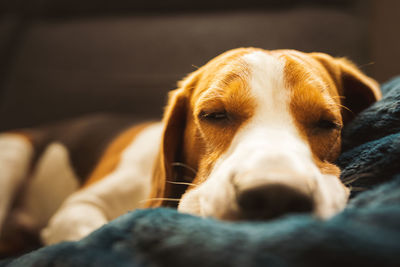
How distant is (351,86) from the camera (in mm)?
1560

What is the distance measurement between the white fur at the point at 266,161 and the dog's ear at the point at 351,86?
351mm

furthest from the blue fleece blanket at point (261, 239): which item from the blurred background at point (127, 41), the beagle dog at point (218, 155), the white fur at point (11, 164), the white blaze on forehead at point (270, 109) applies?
the blurred background at point (127, 41)

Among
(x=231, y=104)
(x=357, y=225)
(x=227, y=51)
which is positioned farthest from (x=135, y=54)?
(x=357, y=225)

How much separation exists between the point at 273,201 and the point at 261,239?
0.14 metres

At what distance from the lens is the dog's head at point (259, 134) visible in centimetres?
81

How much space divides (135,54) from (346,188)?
83.5 inches

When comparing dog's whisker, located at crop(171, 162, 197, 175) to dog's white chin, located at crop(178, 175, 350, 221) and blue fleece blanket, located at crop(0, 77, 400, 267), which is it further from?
blue fleece blanket, located at crop(0, 77, 400, 267)

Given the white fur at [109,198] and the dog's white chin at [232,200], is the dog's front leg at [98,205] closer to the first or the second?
the white fur at [109,198]

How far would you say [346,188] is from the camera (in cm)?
101

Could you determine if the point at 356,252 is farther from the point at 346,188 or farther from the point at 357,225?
the point at 346,188

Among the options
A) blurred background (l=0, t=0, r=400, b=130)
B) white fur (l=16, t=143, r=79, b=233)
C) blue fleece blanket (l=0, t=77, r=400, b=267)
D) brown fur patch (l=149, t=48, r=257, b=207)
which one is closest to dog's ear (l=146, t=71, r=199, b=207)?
brown fur patch (l=149, t=48, r=257, b=207)

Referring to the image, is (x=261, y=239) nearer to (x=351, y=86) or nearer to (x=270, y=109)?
(x=270, y=109)

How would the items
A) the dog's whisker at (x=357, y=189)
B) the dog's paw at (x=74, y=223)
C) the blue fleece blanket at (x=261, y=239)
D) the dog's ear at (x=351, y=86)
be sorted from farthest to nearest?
the dog's paw at (x=74, y=223) < the dog's ear at (x=351, y=86) < the dog's whisker at (x=357, y=189) < the blue fleece blanket at (x=261, y=239)

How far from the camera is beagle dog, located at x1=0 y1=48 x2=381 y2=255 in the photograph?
2.81ft
